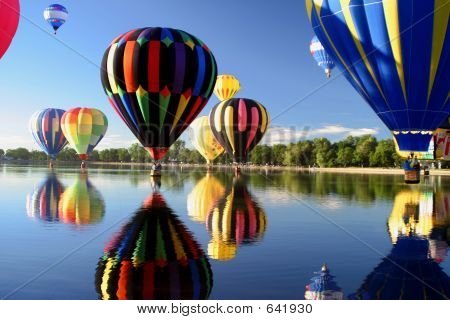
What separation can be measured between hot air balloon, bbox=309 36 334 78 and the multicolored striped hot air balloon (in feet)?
139

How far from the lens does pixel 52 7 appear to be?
5497cm

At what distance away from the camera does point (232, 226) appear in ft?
49.6

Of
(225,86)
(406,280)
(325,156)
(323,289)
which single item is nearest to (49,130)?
(225,86)

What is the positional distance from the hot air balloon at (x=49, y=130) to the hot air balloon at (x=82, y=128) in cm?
640

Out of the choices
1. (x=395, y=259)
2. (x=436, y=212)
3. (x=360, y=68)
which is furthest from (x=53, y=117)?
(x=395, y=259)

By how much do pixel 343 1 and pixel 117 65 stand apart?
60.8 feet

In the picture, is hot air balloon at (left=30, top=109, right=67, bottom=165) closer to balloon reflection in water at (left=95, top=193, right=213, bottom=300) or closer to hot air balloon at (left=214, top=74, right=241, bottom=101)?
hot air balloon at (left=214, top=74, right=241, bottom=101)

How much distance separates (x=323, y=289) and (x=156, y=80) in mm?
29216

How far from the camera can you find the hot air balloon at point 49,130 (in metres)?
73.5

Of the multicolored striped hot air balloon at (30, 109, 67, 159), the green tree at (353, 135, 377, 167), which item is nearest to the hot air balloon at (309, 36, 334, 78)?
the multicolored striped hot air balloon at (30, 109, 67, 159)

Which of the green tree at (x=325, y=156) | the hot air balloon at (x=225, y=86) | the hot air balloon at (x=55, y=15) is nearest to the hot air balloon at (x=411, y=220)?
the hot air balloon at (x=55, y=15)

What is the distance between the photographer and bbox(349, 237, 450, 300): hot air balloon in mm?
7746

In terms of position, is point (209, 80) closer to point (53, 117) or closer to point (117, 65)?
point (117, 65)

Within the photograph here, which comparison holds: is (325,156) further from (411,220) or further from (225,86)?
(411,220)
